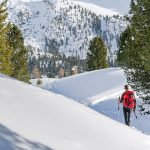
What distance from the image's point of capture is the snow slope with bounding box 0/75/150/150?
11.6 metres

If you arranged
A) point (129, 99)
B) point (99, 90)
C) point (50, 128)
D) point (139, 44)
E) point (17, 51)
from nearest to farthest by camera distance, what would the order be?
point (50, 128), point (139, 44), point (129, 99), point (99, 90), point (17, 51)

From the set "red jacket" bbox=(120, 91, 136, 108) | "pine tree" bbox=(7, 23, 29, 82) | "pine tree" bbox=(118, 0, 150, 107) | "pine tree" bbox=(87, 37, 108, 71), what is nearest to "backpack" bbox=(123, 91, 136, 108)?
"red jacket" bbox=(120, 91, 136, 108)

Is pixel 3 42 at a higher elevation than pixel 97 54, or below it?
higher

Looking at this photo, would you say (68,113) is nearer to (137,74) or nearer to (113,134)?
(113,134)

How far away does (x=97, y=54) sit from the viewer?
77.8 meters

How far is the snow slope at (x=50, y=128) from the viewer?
38.0 ft

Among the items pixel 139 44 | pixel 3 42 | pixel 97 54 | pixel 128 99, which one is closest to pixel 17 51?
pixel 3 42

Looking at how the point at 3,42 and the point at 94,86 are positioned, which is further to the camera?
the point at 94,86

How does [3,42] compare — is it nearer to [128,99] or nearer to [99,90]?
[99,90]

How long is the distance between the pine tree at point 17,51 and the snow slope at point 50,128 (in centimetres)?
3642

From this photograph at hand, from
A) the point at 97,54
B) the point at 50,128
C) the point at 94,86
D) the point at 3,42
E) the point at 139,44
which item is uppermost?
the point at 139,44

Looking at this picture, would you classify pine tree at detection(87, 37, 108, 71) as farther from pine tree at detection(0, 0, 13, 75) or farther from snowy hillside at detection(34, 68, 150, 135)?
pine tree at detection(0, 0, 13, 75)

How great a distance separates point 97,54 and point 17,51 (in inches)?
982

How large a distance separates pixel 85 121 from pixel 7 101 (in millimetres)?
2987
